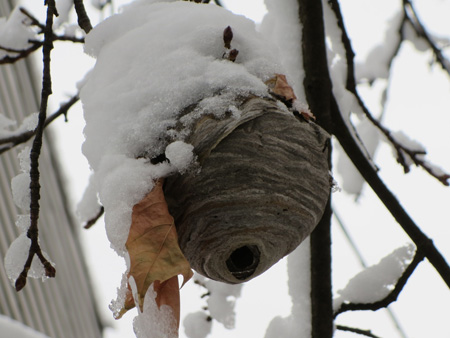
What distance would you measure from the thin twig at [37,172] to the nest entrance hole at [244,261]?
0.29m

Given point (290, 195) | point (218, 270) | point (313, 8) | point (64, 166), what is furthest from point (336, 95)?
point (64, 166)

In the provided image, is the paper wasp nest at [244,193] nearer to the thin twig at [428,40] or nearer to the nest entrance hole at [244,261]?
the nest entrance hole at [244,261]

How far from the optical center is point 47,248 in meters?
4.78

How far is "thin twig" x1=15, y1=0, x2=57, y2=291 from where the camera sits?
34.3 inches

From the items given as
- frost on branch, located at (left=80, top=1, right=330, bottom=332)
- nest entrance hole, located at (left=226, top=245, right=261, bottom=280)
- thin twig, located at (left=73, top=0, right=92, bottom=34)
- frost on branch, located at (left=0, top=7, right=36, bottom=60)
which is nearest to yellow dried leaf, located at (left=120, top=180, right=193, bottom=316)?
frost on branch, located at (left=80, top=1, right=330, bottom=332)

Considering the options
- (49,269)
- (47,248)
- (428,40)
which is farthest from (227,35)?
(47,248)

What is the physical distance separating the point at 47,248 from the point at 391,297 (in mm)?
4037

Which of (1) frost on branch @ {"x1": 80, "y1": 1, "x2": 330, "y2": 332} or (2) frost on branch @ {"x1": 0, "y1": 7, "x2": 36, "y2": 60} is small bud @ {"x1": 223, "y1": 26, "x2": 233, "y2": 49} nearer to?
(1) frost on branch @ {"x1": 80, "y1": 1, "x2": 330, "y2": 332}

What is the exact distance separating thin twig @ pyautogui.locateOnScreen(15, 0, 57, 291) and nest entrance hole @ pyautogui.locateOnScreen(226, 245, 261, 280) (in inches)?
11.5

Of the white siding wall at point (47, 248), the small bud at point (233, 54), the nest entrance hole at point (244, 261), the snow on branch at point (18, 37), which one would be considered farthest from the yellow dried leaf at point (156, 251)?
the white siding wall at point (47, 248)

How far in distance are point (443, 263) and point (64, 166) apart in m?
4.54

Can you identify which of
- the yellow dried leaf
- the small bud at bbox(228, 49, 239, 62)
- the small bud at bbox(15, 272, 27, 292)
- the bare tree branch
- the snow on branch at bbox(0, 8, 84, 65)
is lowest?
the bare tree branch

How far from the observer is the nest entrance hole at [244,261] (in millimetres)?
907

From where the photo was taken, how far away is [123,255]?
787mm
